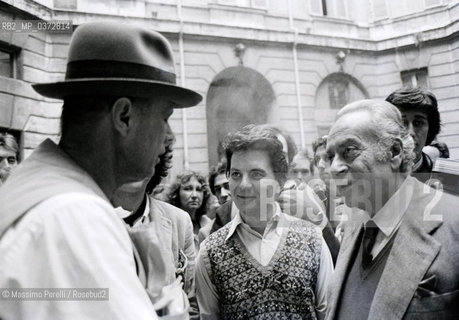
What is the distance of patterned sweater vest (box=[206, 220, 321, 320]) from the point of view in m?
2.09

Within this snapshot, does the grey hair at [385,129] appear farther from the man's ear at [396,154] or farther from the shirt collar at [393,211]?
the shirt collar at [393,211]

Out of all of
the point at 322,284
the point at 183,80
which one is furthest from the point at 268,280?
the point at 183,80

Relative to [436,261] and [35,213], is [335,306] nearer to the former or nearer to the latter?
[436,261]

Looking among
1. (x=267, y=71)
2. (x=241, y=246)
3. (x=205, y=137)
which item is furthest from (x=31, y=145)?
(x=241, y=246)

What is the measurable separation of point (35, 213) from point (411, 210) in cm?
142

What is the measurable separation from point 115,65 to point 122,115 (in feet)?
0.51

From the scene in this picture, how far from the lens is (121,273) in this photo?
3.10 ft

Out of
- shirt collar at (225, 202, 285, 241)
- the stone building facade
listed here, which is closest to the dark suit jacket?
shirt collar at (225, 202, 285, 241)

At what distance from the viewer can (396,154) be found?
1848mm

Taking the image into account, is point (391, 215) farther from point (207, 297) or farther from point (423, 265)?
point (207, 297)

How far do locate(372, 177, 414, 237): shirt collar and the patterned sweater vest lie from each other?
0.55 metres

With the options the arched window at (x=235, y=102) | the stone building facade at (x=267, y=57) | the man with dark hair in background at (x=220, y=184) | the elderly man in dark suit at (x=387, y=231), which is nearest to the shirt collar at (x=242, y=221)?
the elderly man in dark suit at (x=387, y=231)

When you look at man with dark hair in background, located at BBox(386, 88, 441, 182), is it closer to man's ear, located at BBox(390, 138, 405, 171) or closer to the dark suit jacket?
man's ear, located at BBox(390, 138, 405, 171)

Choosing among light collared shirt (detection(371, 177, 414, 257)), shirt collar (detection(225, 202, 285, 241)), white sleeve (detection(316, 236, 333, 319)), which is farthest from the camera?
shirt collar (detection(225, 202, 285, 241))
